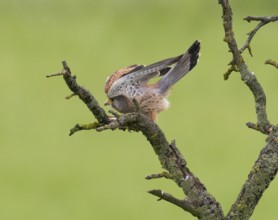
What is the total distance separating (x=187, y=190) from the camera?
2180mm

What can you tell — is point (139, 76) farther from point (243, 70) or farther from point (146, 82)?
point (243, 70)

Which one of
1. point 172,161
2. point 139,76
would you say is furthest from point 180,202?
point 139,76

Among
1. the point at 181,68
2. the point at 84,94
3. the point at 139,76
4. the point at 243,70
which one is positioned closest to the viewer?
the point at 84,94

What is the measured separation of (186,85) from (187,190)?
263 inches

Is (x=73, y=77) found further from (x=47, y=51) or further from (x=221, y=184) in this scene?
(x=47, y=51)

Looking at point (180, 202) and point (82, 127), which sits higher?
point (82, 127)

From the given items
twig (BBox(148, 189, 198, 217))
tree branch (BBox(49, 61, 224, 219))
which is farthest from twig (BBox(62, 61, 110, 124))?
twig (BBox(148, 189, 198, 217))

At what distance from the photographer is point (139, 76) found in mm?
2508

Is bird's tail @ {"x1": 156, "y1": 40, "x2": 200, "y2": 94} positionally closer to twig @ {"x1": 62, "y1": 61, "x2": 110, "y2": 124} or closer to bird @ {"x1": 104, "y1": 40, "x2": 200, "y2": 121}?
bird @ {"x1": 104, "y1": 40, "x2": 200, "y2": 121}

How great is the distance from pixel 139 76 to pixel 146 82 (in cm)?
9

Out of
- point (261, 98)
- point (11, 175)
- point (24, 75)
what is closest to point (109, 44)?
point (24, 75)

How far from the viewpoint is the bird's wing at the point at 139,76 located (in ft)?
8.00

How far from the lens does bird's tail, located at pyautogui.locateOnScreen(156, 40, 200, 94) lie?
257 centimetres

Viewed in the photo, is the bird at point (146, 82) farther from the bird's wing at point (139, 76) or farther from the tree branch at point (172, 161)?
the tree branch at point (172, 161)
